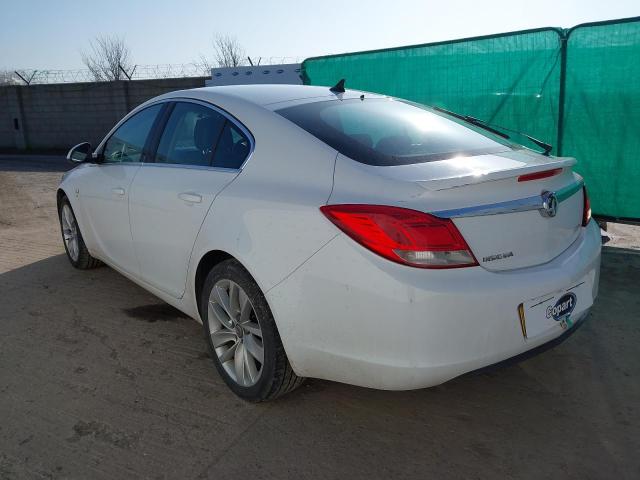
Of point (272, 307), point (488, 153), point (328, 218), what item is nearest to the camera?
point (328, 218)

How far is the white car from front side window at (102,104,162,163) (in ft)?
1.51

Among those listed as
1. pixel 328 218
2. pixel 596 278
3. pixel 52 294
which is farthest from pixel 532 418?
pixel 52 294

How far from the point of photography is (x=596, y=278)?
2855 millimetres

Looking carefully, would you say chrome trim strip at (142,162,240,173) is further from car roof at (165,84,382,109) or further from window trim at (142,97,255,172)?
car roof at (165,84,382,109)

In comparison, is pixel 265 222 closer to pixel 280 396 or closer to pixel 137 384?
pixel 280 396

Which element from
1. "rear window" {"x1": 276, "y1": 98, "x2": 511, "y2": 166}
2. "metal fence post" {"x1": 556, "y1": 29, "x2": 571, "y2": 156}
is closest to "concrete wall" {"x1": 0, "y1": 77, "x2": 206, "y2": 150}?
"metal fence post" {"x1": 556, "y1": 29, "x2": 571, "y2": 156}

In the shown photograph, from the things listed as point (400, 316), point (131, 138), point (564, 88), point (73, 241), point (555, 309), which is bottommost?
point (73, 241)

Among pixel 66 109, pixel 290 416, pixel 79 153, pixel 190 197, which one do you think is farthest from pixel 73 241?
pixel 66 109

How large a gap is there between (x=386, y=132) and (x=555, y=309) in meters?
1.20

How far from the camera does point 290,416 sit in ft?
9.21

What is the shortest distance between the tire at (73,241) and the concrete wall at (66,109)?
1417 centimetres

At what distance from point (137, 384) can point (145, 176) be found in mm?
1332

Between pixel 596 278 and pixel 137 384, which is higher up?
pixel 596 278

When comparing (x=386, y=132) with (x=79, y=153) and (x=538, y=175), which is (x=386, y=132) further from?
(x=79, y=153)
